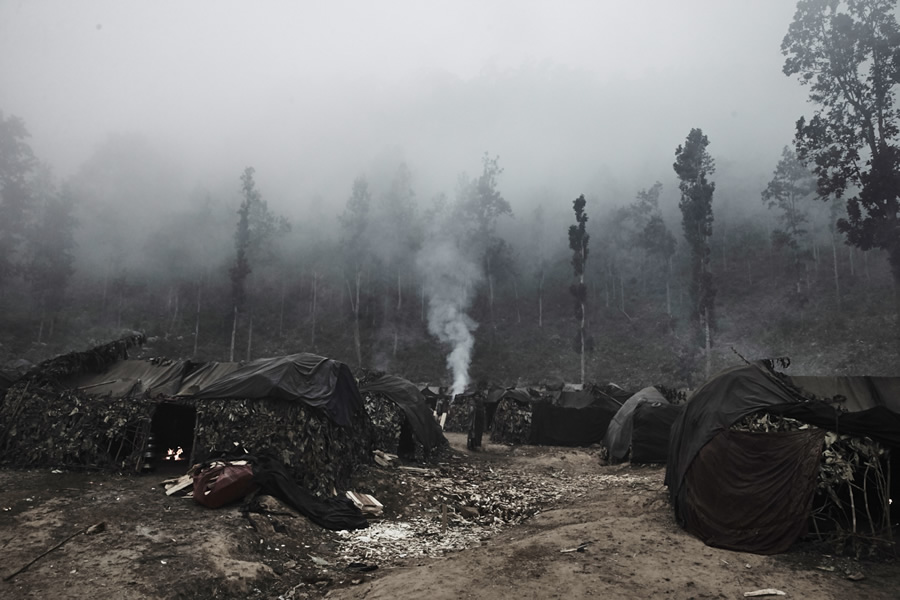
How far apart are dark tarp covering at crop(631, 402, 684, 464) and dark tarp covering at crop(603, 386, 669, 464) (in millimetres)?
396

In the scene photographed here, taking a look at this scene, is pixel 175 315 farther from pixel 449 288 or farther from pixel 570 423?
pixel 570 423

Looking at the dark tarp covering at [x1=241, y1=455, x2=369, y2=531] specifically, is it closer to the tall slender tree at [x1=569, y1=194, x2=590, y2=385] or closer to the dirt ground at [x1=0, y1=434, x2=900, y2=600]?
the dirt ground at [x1=0, y1=434, x2=900, y2=600]

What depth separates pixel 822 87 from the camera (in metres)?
20.8

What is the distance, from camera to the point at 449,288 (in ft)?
188

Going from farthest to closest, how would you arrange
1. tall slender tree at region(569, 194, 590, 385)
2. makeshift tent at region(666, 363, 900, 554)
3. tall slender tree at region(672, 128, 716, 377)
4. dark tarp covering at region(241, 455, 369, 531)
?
tall slender tree at region(569, 194, 590, 385)
tall slender tree at region(672, 128, 716, 377)
dark tarp covering at region(241, 455, 369, 531)
makeshift tent at region(666, 363, 900, 554)

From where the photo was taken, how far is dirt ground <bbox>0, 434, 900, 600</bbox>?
647 cm

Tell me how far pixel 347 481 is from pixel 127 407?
20.0 ft

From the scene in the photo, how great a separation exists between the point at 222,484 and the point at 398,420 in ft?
28.6

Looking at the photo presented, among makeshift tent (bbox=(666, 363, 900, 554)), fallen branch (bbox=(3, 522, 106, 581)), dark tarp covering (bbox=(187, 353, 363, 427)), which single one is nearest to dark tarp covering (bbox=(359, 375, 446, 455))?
dark tarp covering (bbox=(187, 353, 363, 427))

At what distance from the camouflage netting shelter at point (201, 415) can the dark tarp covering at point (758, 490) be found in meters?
7.89

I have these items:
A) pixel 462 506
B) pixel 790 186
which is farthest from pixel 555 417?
pixel 790 186

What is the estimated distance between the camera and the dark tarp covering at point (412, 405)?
17.4 metres

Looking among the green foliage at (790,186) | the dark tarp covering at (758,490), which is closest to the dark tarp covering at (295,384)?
the dark tarp covering at (758,490)

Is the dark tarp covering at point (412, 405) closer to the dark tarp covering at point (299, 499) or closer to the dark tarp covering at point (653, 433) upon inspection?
the dark tarp covering at point (299, 499)
